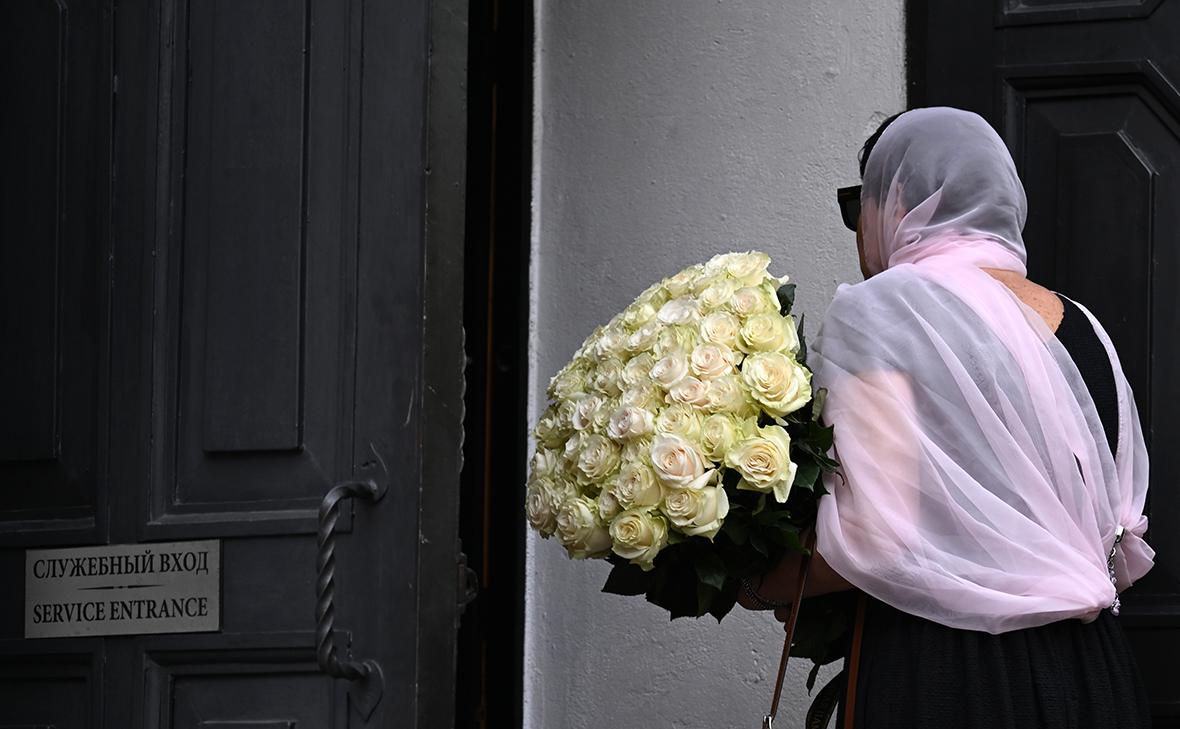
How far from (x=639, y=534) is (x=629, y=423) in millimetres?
181

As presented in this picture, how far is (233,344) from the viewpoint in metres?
2.91

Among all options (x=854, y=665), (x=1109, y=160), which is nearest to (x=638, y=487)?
(x=854, y=665)

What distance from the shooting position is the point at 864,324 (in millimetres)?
2770

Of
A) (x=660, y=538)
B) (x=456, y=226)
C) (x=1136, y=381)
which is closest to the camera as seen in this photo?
(x=660, y=538)

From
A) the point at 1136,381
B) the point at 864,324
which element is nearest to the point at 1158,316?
the point at 1136,381

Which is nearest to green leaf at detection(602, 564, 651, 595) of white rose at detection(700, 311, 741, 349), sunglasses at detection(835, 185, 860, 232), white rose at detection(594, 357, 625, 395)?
white rose at detection(594, 357, 625, 395)

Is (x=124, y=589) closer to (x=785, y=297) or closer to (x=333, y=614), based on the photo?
(x=333, y=614)

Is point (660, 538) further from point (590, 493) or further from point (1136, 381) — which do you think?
point (1136, 381)

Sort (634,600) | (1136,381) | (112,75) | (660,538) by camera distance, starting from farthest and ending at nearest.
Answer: (634,600) → (1136,381) → (112,75) → (660,538)

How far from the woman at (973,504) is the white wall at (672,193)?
3.31ft

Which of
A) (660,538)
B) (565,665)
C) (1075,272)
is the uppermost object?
(1075,272)

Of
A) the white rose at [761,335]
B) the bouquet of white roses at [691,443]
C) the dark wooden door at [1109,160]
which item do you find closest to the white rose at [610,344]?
the bouquet of white roses at [691,443]

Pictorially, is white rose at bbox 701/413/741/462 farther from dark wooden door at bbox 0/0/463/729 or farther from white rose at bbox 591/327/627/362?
dark wooden door at bbox 0/0/463/729

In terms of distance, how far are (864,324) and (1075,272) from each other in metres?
1.13
